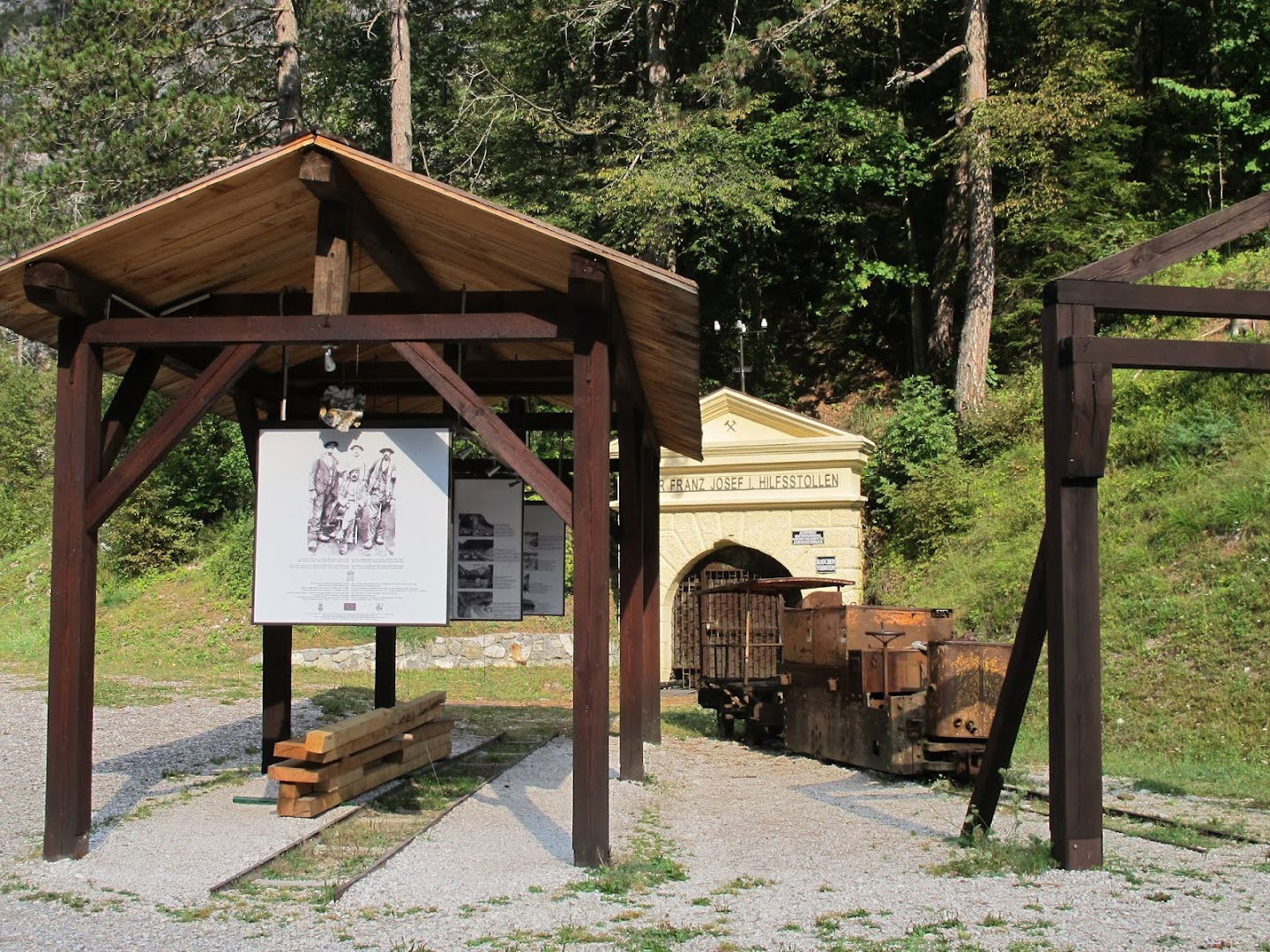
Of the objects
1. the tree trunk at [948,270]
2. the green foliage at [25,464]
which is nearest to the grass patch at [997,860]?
the tree trunk at [948,270]

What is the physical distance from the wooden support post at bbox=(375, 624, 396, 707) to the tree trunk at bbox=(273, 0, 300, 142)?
1634cm

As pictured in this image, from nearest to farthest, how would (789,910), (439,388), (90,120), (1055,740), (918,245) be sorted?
(789,910), (1055,740), (439,388), (90,120), (918,245)

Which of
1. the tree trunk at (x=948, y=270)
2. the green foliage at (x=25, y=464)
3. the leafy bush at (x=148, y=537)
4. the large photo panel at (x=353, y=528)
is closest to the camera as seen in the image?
the large photo panel at (x=353, y=528)

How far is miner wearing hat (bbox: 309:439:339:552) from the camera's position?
370 inches

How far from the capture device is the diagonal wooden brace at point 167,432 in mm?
8727

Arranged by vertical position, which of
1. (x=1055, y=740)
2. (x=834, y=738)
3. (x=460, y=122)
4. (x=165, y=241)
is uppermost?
(x=460, y=122)

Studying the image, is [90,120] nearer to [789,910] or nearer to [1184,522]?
[1184,522]

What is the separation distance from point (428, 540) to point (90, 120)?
20079 millimetres

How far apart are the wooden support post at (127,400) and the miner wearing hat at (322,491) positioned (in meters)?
1.30

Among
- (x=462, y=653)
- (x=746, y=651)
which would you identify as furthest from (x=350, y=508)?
(x=462, y=653)

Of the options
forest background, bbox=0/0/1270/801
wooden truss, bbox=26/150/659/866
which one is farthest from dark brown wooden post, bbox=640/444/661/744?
forest background, bbox=0/0/1270/801

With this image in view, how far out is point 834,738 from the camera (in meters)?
14.7

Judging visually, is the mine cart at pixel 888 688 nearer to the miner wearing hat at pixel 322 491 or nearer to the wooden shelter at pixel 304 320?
→ the wooden shelter at pixel 304 320

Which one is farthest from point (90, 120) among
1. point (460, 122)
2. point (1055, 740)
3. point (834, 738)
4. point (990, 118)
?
point (1055, 740)
